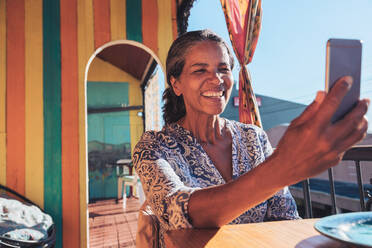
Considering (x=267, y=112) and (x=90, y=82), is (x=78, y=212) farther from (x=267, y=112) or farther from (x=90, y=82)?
(x=267, y=112)

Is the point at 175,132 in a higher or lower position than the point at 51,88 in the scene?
lower

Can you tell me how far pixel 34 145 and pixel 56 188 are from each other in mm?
496

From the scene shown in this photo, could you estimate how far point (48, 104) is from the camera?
3.04 meters

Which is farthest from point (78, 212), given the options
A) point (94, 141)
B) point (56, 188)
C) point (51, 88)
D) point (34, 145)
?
point (94, 141)

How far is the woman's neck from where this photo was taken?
1.36 meters

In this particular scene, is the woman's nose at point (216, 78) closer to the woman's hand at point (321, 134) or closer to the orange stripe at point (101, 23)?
the woman's hand at point (321, 134)

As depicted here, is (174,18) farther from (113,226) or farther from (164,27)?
(113,226)

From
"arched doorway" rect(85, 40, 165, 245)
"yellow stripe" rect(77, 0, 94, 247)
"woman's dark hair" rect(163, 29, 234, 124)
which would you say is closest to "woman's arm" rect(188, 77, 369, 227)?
"woman's dark hair" rect(163, 29, 234, 124)

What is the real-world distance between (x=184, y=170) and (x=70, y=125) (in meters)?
2.32

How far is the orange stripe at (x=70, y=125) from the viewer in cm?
300

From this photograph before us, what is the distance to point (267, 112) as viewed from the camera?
33.1m

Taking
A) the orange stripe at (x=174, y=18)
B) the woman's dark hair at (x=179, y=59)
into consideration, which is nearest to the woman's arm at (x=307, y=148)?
the woman's dark hair at (x=179, y=59)

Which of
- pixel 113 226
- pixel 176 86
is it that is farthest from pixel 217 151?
pixel 113 226

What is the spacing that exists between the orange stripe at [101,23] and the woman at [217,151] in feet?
6.41
